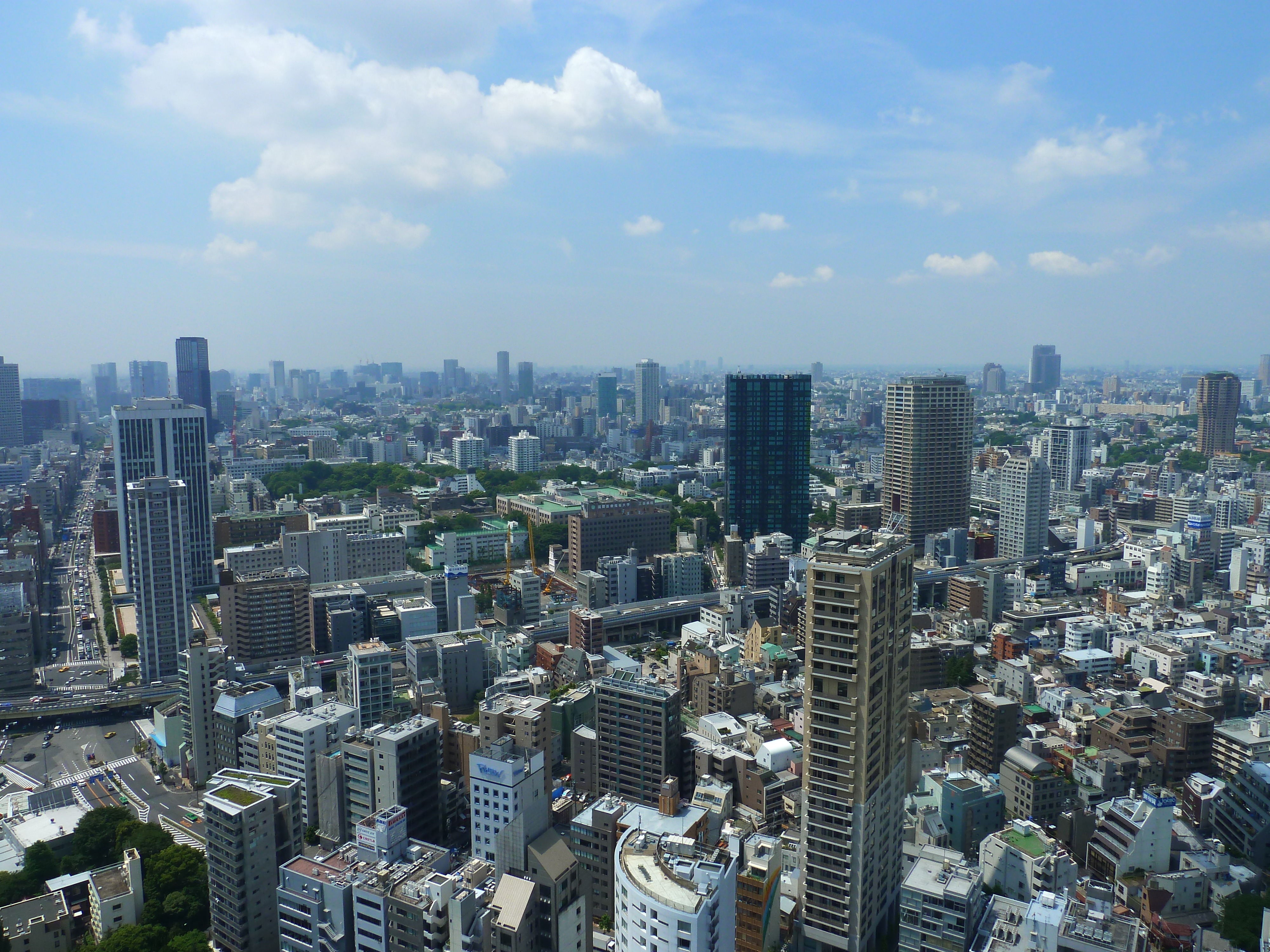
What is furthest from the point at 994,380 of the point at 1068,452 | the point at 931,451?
the point at 931,451

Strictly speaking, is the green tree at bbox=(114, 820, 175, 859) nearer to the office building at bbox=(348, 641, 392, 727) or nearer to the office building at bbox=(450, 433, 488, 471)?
the office building at bbox=(348, 641, 392, 727)

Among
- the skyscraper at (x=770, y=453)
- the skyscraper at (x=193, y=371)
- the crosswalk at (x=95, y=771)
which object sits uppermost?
the skyscraper at (x=193, y=371)

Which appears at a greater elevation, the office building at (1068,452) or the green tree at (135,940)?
the office building at (1068,452)

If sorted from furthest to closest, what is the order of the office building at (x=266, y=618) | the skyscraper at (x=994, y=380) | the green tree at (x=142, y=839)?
the skyscraper at (x=994, y=380) → the office building at (x=266, y=618) → the green tree at (x=142, y=839)

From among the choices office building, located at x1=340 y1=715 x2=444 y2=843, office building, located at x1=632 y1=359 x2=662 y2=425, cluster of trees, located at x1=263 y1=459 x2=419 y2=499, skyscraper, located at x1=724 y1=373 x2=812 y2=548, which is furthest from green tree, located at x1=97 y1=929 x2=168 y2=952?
office building, located at x1=632 y1=359 x2=662 y2=425

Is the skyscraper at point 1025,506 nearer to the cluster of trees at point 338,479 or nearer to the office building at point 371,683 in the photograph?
the office building at point 371,683

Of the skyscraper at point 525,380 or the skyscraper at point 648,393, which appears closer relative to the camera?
the skyscraper at point 648,393

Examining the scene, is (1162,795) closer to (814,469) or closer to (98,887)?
(98,887)

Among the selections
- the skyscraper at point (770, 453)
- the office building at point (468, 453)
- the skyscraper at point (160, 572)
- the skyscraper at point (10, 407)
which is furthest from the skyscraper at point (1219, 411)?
the skyscraper at point (10, 407)
